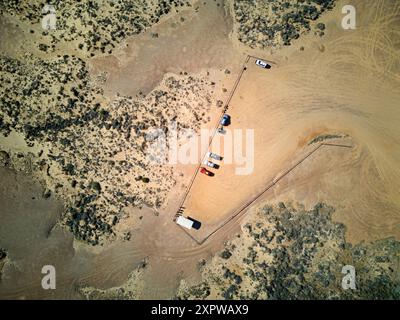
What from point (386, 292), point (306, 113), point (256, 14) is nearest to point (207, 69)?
point (256, 14)

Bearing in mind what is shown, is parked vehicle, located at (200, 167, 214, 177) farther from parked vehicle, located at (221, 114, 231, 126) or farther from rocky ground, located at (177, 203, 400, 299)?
rocky ground, located at (177, 203, 400, 299)

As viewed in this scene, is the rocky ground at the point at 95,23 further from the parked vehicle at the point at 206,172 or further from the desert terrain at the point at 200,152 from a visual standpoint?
the parked vehicle at the point at 206,172

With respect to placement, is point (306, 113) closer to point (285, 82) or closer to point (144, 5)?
point (285, 82)

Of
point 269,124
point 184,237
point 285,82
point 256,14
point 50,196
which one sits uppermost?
point 256,14
